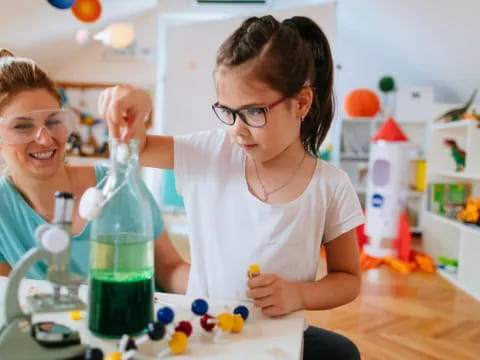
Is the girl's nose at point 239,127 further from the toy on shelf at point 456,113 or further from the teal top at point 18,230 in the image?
the toy on shelf at point 456,113

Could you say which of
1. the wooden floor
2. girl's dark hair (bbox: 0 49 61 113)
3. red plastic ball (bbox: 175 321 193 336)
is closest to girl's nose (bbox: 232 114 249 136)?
red plastic ball (bbox: 175 321 193 336)

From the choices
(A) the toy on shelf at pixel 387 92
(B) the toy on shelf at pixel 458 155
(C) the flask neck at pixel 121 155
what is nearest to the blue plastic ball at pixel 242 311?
(C) the flask neck at pixel 121 155

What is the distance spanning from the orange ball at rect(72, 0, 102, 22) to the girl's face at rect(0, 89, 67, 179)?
2.37m

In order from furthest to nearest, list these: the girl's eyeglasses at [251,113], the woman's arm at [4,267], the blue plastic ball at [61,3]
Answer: the blue plastic ball at [61,3] → the woman's arm at [4,267] → the girl's eyeglasses at [251,113]

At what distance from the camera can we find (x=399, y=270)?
10.3 feet

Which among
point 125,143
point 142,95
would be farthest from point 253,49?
point 125,143

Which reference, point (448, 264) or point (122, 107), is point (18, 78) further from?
point (448, 264)

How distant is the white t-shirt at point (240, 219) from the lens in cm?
81

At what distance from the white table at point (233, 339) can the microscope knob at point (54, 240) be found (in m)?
0.13

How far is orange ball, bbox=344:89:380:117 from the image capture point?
4.54 meters

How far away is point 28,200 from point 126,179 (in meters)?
0.52

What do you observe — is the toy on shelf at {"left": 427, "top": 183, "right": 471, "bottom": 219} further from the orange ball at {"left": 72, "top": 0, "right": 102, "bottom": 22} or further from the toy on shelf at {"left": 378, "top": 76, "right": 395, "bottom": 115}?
the orange ball at {"left": 72, "top": 0, "right": 102, "bottom": 22}

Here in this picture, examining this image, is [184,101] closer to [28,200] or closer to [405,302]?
[405,302]

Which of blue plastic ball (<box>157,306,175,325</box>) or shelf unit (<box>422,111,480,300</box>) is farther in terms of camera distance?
shelf unit (<box>422,111,480,300</box>)
